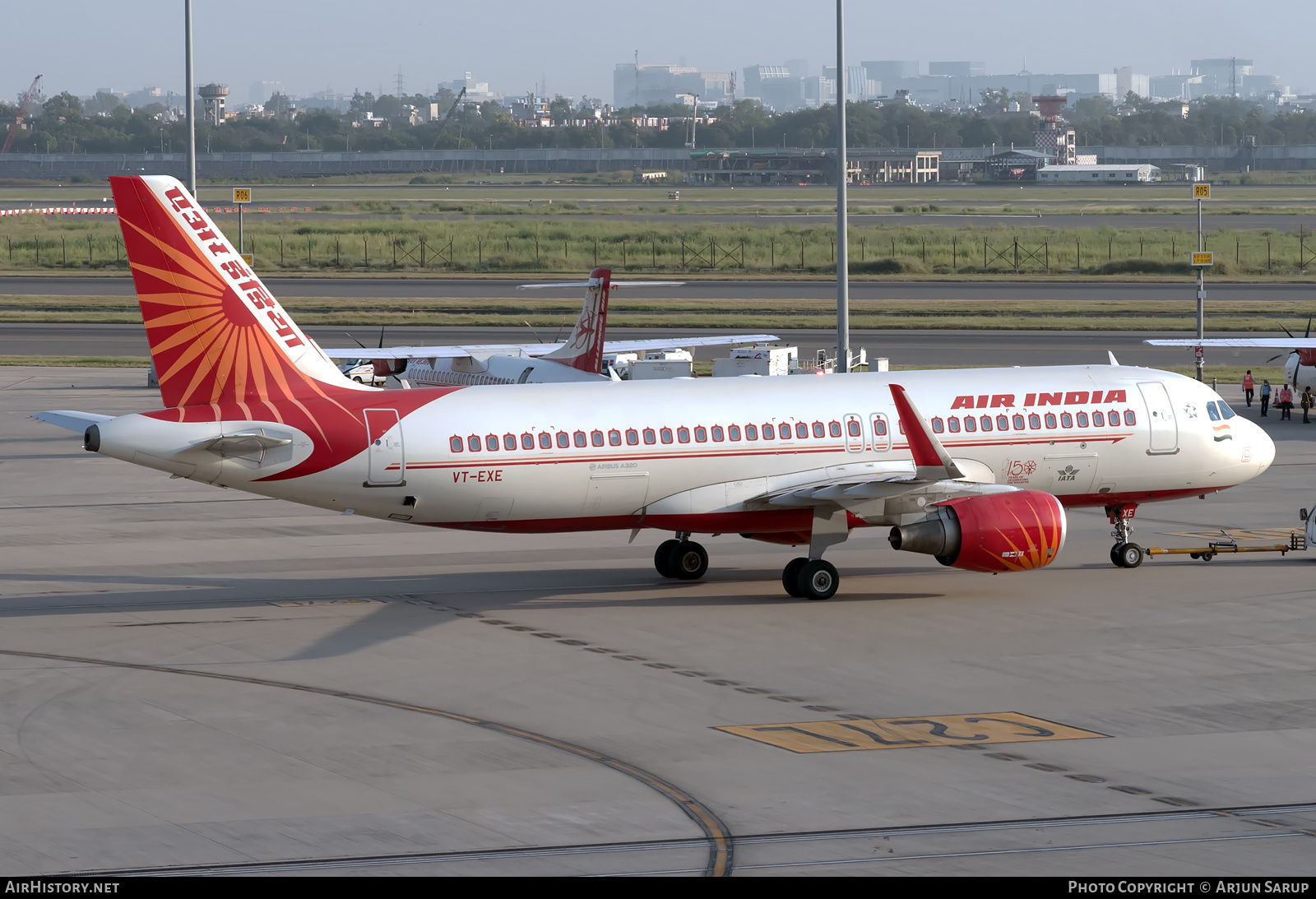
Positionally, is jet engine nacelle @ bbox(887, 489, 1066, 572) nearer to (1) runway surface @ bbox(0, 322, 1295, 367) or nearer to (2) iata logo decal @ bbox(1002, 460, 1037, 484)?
(2) iata logo decal @ bbox(1002, 460, 1037, 484)

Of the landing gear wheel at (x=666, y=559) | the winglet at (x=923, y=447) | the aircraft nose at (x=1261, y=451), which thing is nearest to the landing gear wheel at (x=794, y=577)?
the landing gear wheel at (x=666, y=559)

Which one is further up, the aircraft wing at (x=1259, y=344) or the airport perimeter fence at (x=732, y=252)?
the airport perimeter fence at (x=732, y=252)

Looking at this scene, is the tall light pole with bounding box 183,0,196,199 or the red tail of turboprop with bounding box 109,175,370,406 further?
the tall light pole with bounding box 183,0,196,199

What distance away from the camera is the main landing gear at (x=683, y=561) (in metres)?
31.8

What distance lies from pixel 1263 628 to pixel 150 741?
18.3m

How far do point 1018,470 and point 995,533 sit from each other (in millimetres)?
4091

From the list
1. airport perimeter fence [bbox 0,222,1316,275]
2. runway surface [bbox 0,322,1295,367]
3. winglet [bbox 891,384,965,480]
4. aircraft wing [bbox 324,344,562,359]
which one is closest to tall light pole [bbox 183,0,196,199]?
aircraft wing [bbox 324,344,562,359]

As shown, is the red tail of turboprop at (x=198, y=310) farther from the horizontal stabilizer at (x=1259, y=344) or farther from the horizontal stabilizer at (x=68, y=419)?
the horizontal stabilizer at (x=1259, y=344)

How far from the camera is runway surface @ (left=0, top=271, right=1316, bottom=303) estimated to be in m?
95.8

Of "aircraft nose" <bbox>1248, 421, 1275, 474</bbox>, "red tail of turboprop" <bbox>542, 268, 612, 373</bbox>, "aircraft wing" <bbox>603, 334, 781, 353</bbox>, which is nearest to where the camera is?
"aircraft nose" <bbox>1248, 421, 1275, 474</bbox>

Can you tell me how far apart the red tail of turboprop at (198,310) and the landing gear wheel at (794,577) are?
368 inches

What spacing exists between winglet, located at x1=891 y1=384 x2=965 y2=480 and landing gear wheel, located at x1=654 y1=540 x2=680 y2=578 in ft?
19.1
